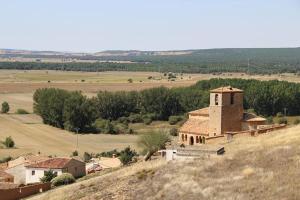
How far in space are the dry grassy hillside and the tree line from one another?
2331 inches

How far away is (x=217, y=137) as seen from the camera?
4166cm

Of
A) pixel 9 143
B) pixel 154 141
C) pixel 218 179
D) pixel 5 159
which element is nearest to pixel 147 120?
pixel 9 143

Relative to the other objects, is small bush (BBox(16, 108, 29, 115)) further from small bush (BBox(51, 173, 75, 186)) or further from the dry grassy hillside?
the dry grassy hillside

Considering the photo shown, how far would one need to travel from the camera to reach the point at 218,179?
992 inches

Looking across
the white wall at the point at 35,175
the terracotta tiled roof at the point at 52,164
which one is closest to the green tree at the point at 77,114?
the terracotta tiled roof at the point at 52,164

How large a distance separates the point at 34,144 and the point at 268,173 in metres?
52.1

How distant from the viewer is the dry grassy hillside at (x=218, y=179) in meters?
22.9

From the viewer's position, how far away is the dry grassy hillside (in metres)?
22.9

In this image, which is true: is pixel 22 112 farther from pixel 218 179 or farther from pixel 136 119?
pixel 218 179

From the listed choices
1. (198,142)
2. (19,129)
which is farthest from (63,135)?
(198,142)

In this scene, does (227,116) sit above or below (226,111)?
below

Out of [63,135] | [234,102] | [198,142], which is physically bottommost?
[63,135]

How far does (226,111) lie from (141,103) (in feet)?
190

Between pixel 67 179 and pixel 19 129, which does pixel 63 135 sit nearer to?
pixel 19 129
